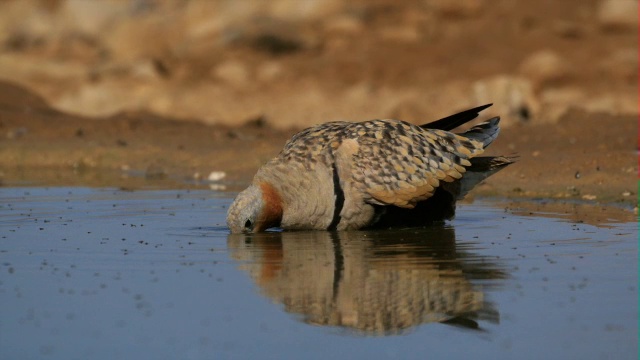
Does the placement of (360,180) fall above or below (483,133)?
below

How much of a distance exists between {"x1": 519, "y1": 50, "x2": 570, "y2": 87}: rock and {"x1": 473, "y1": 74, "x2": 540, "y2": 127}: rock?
0.17 meters

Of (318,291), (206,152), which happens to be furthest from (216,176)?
(318,291)

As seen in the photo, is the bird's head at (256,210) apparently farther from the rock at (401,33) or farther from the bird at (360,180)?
the rock at (401,33)

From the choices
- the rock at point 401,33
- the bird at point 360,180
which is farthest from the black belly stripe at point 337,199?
the rock at point 401,33

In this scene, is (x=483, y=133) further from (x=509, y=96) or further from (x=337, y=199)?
(x=509, y=96)

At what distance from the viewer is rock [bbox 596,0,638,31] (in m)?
18.9

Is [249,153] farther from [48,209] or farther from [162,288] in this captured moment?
[162,288]

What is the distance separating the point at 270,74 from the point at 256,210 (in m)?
10.7

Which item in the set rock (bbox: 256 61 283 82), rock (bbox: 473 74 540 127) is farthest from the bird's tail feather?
rock (bbox: 256 61 283 82)

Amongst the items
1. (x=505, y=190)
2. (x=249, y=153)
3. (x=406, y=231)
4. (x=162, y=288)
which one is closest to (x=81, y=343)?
(x=162, y=288)

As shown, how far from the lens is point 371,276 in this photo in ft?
25.1

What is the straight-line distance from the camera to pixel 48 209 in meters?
11.7

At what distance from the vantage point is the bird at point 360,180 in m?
9.52

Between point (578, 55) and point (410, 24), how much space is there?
2.89 metres
